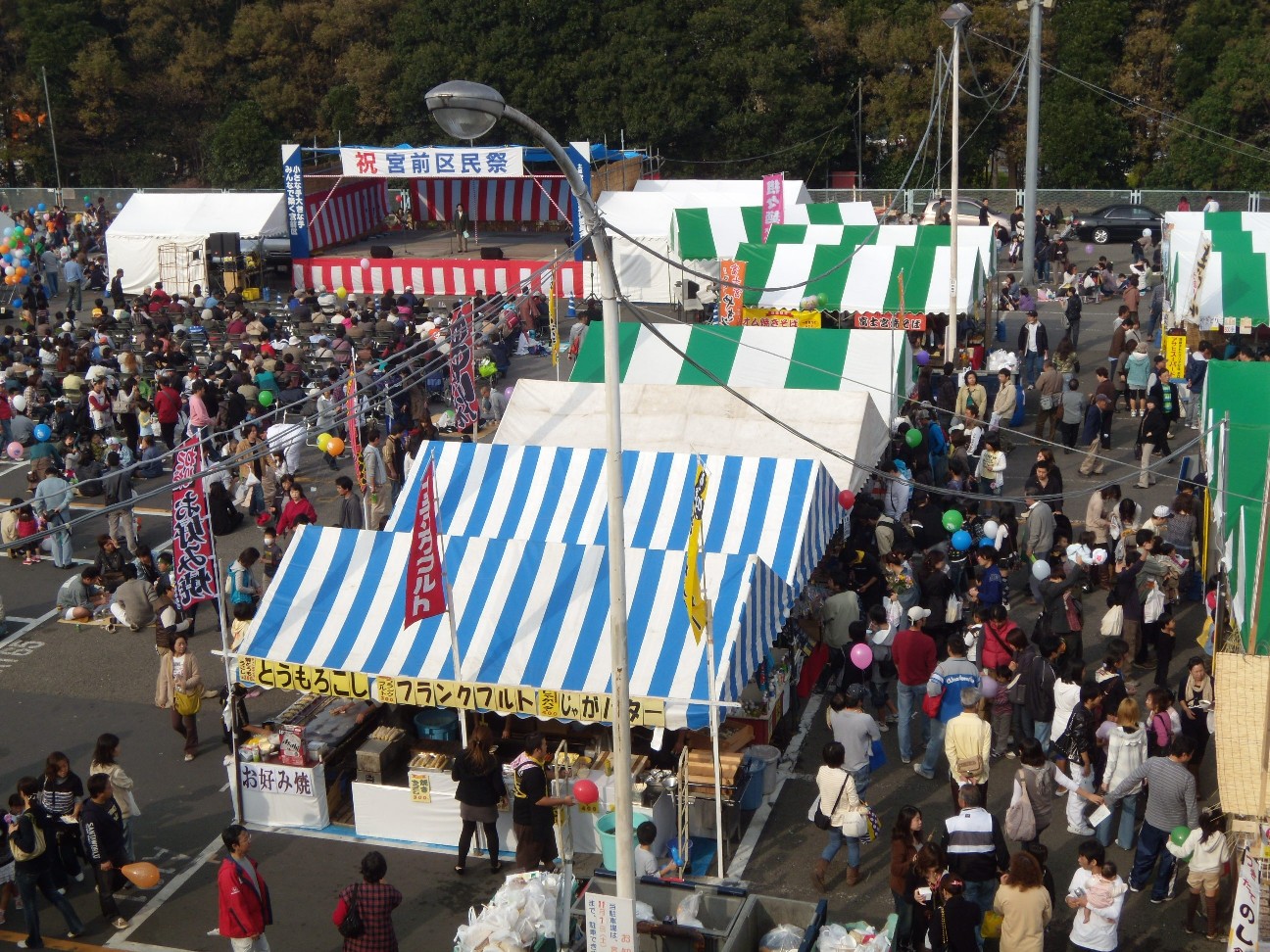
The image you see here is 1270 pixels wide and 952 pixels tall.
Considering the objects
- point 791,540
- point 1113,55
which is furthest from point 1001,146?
point 791,540

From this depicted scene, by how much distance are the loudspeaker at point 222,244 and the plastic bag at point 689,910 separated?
25847mm

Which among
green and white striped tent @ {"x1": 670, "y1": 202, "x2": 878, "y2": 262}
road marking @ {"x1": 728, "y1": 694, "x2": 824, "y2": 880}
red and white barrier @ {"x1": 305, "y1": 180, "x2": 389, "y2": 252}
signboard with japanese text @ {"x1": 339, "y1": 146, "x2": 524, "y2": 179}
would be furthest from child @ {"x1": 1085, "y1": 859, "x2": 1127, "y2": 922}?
red and white barrier @ {"x1": 305, "y1": 180, "x2": 389, "y2": 252}

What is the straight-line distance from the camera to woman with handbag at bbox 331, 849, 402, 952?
352 inches

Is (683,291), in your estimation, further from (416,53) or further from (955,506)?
(416,53)

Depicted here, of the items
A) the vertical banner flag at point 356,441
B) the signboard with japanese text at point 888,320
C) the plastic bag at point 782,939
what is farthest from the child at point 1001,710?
the signboard with japanese text at point 888,320

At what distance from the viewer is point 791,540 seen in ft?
42.2

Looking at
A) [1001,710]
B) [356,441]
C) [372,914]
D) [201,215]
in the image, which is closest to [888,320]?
[356,441]

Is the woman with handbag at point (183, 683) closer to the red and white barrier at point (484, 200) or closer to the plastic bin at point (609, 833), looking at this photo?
the plastic bin at point (609, 833)

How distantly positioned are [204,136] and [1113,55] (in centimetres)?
2970

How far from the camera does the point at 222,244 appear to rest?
32.1 m

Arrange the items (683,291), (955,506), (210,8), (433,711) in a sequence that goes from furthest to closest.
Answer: (210,8) < (683,291) < (955,506) < (433,711)

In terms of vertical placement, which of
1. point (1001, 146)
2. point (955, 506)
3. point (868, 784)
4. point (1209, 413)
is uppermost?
point (1001, 146)

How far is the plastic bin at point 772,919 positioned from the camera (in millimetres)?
8844

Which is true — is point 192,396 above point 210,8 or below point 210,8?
below
